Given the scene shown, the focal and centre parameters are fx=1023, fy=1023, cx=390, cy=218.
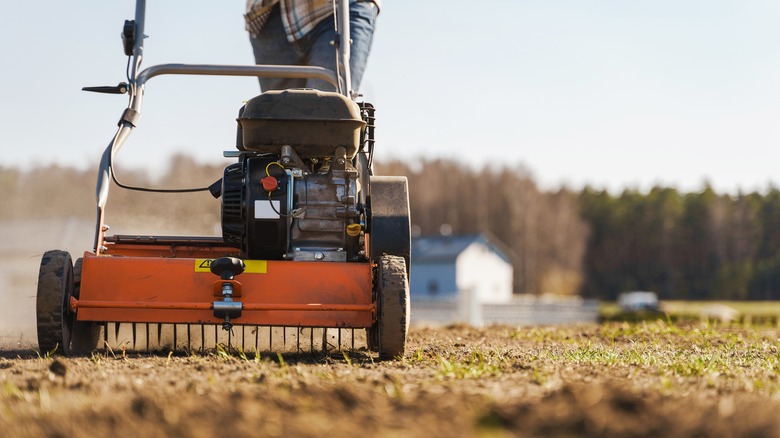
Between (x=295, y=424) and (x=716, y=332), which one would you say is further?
(x=716, y=332)

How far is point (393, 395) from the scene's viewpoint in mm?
2758

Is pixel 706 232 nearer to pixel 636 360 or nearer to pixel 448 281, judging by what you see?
pixel 448 281

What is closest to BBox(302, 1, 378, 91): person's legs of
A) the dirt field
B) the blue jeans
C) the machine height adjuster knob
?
the blue jeans

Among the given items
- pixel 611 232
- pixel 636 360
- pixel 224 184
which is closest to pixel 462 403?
pixel 636 360

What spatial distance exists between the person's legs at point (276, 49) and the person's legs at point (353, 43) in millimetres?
151

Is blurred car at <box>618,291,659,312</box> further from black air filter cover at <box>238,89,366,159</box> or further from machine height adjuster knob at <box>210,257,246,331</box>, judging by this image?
machine height adjuster knob at <box>210,257,246,331</box>

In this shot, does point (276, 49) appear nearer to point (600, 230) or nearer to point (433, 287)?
point (433, 287)

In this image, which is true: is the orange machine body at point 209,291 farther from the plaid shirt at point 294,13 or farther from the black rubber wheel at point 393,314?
the plaid shirt at point 294,13

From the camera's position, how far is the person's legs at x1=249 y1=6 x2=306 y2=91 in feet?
19.8

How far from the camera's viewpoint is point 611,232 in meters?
80.9

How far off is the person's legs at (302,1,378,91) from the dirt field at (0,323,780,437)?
6.18 feet

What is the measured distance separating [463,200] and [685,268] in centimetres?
1697

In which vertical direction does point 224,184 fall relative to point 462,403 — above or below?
above

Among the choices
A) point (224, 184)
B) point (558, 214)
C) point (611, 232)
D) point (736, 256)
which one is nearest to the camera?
point (224, 184)
